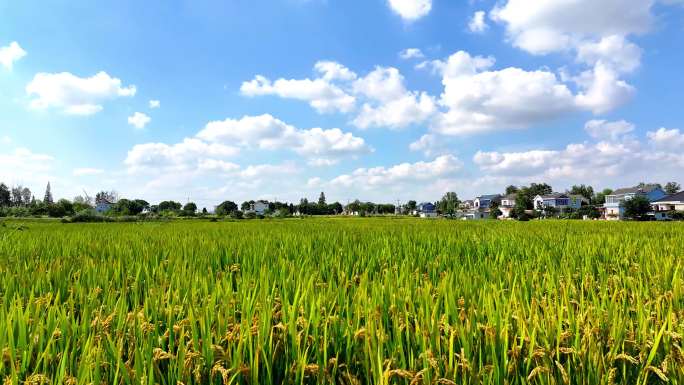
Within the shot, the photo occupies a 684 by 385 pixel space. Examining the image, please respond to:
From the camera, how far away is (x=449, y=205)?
386ft

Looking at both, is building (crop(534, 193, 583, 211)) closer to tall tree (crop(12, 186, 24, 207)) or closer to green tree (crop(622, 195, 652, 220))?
green tree (crop(622, 195, 652, 220))

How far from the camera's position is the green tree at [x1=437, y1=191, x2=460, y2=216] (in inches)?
4570

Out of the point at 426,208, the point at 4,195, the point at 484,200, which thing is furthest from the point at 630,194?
the point at 4,195

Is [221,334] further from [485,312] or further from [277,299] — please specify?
[485,312]

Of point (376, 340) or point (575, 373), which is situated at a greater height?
point (376, 340)

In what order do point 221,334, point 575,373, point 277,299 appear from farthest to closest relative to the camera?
point 277,299
point 221,334
point 575,373

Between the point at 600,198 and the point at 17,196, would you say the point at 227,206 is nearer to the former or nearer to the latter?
the point at 17,196

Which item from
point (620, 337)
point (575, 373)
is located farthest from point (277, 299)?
point (620, 337)

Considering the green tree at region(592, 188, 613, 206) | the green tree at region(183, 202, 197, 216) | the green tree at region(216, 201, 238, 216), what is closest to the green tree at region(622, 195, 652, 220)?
the green tree at region(592, 188, 613, 206)

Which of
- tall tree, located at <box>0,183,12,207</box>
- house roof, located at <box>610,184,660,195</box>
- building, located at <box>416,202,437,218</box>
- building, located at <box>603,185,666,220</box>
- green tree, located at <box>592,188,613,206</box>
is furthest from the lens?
building, located at <box>416,202,437,218</box>

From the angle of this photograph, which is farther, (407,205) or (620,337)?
(407,205)

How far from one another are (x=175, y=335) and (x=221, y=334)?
347mm

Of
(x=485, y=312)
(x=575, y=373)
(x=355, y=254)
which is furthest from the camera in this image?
(x=355, y=254)

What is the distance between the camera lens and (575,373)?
160cm
